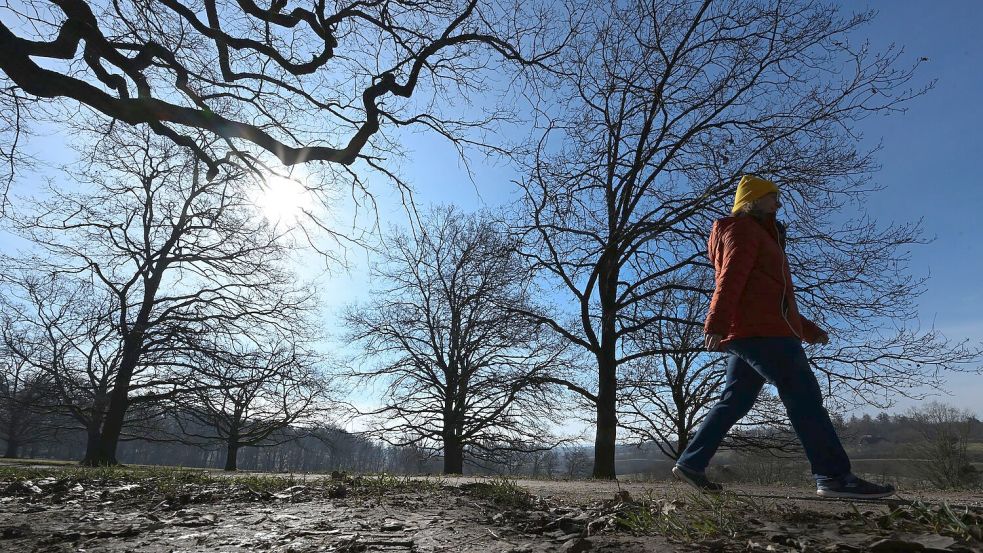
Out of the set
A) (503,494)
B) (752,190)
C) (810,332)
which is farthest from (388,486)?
A: (752,190)

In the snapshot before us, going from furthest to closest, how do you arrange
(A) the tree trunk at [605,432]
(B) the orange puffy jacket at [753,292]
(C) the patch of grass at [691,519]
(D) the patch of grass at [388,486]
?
(A) the tree trunk at [605,432] → (D) the patch of grass at [388,486] → (B) the orange puffy jacket at [753,292] → (C) the patch of grass at [691,519]

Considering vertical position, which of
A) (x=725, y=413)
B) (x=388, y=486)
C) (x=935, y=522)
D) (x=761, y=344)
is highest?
(x=761, y=344)

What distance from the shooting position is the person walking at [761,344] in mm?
3154

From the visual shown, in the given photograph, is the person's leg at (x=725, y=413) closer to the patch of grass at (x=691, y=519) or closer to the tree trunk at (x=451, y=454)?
the patch of grass at (x=691, y=519)

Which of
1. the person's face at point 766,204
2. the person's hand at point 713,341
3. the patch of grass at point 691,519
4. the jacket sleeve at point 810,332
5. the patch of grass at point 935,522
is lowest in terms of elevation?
the patch of grass at point 691,519

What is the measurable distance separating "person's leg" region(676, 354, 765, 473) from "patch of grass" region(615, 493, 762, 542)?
614 mm

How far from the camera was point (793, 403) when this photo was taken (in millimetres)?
3193

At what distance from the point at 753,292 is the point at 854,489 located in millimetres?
1367

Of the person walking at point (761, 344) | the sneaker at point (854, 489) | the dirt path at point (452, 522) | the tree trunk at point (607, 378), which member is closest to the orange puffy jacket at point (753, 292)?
the person walking at point (761, 344)

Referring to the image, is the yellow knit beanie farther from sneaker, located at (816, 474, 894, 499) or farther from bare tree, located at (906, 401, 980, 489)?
bare tree, located at (906, 401, 980, 489)

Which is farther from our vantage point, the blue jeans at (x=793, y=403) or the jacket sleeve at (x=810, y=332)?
the jacket sleeve at (x=810, y=332)

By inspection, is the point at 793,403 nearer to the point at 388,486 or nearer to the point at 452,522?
the point at 452,522

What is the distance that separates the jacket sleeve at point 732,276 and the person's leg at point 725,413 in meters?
0.34

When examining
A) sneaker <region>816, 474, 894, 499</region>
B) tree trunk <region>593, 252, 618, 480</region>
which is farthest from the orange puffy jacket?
tree trunk <region>593, 252, 618, 480</region>
